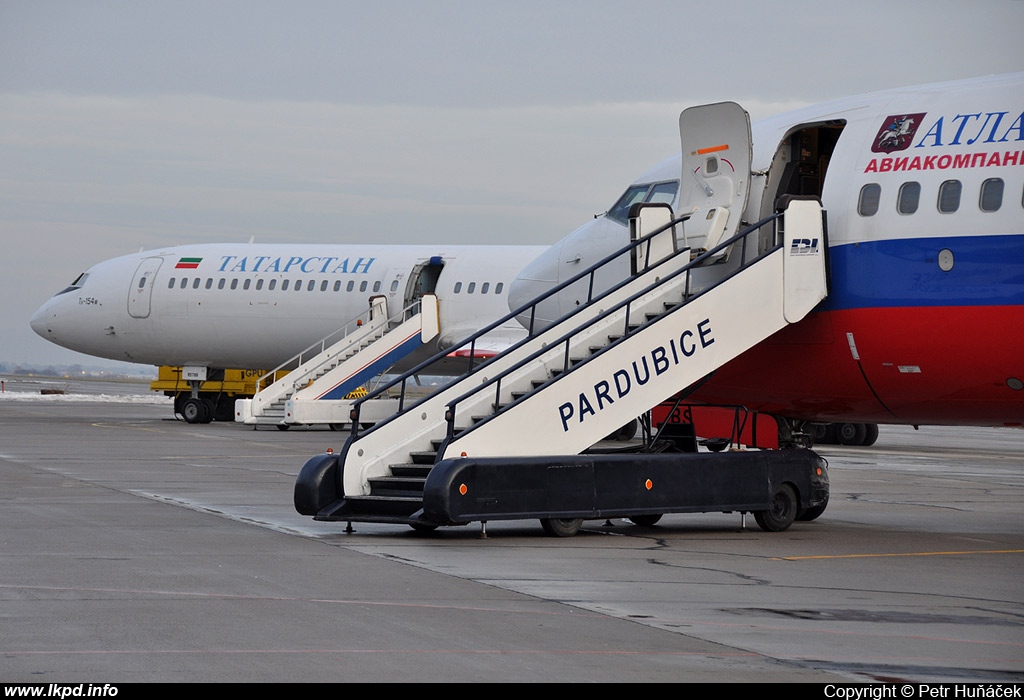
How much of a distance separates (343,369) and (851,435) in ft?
43.9

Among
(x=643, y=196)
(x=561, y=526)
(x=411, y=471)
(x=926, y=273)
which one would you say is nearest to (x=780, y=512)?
(x=561, y=526)

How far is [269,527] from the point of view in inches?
548

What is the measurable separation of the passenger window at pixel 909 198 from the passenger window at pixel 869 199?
0.24 m

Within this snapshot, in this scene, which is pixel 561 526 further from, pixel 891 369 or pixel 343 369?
pixel 343 369

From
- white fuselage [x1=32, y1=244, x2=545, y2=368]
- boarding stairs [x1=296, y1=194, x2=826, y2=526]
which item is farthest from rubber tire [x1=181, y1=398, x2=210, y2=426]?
boarding stairs [x1=296, y1=194, x2=826, y2=526]

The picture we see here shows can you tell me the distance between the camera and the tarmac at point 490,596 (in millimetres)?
7250

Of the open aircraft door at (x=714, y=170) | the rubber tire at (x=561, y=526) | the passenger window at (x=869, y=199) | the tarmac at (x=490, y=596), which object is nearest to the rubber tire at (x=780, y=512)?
the tarmac at (x=490, y=596)

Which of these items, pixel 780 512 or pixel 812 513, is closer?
pixel 780 512

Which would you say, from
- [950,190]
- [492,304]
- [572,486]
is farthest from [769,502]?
[492,304]

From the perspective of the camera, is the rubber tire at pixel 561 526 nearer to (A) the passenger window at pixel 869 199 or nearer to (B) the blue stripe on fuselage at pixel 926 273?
(B) the blue stripe on fuselage at pixel 926 273

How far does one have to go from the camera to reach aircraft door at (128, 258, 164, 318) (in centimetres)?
3834

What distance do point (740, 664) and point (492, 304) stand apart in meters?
27.1

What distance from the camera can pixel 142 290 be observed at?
38.5m
